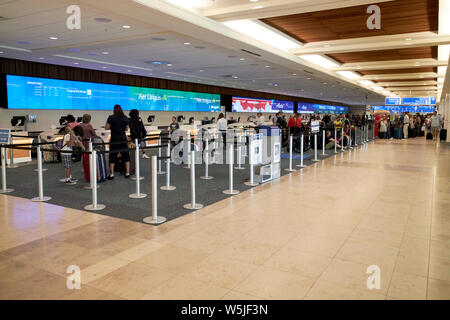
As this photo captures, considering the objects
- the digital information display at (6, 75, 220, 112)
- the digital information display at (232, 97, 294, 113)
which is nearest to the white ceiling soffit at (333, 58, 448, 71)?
the digital information display at (6, 75, 220, 112)

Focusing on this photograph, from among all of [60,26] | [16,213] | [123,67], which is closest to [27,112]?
[123,67]

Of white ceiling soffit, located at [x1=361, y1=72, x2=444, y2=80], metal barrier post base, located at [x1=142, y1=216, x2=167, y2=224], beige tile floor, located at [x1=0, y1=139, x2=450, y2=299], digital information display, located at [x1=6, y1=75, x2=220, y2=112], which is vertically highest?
white ceiling soffit, located at [x1=361, y1=72, x2=444, y2=80]

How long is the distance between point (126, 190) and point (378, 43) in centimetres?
858

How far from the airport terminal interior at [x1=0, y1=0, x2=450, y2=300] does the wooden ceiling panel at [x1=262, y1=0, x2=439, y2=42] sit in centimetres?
6

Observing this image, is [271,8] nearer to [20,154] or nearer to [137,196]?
[137,196]

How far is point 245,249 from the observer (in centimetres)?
390

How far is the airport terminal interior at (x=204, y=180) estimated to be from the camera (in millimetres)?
3258

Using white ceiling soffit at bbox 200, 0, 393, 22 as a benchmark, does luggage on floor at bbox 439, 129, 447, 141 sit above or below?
below

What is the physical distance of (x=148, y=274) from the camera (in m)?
3.28

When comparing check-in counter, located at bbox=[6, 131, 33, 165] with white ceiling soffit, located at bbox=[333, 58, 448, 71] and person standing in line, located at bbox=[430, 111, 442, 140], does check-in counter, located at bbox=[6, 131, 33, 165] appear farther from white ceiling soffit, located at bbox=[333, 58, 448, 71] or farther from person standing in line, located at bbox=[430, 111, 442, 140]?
person standing in line, located at bbox=[430, 111, 442, 140]

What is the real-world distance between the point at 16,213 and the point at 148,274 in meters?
3.27

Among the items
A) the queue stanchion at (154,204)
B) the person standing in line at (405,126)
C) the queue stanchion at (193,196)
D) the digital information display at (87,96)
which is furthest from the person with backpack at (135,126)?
the person standing in line at (405,126)

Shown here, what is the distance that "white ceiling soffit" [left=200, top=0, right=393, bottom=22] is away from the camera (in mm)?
6406
